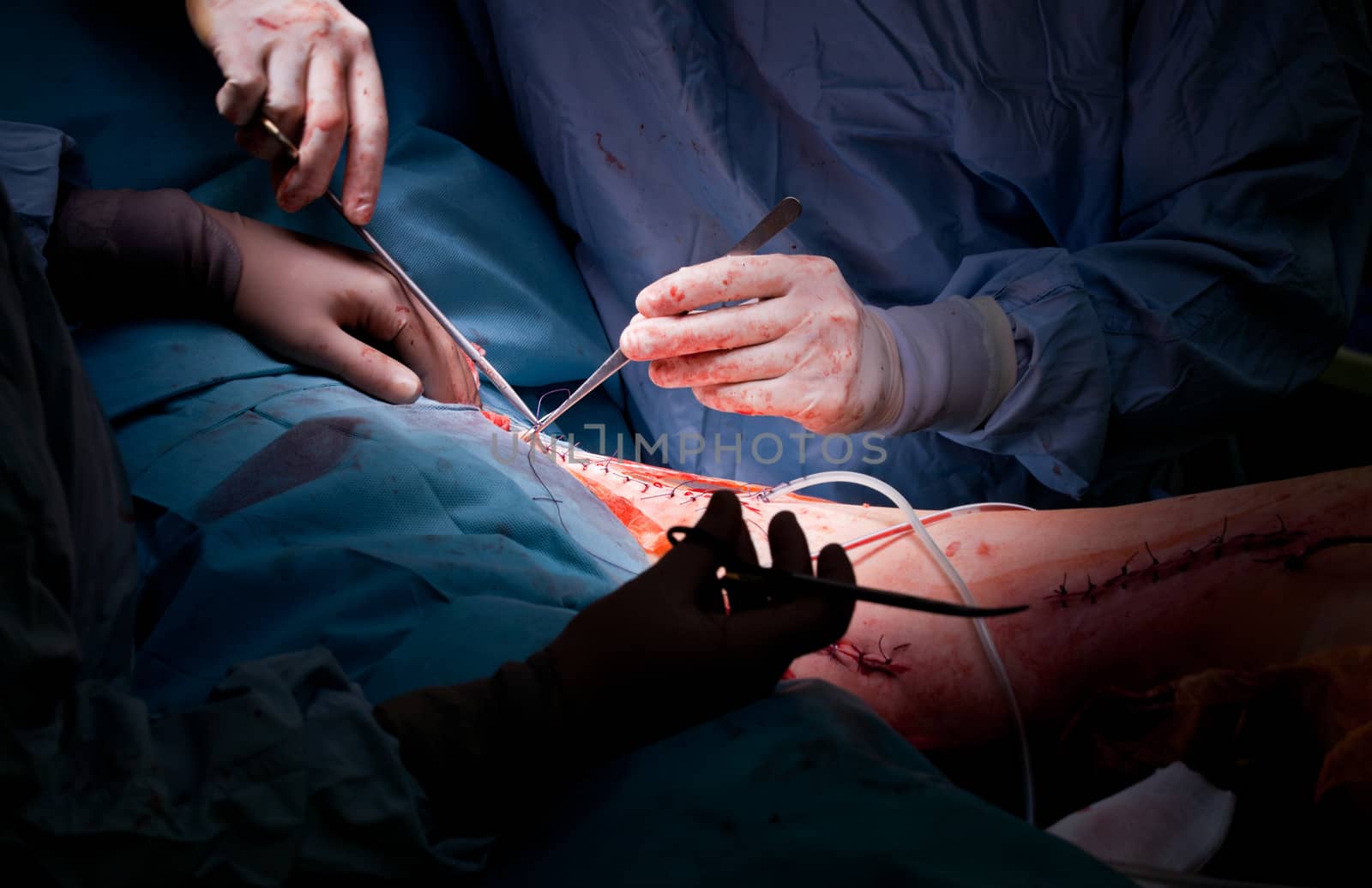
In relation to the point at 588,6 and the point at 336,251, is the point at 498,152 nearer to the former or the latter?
the point at 588,6

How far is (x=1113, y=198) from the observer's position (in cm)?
189

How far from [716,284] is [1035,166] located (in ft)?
2.69

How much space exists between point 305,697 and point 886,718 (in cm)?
94

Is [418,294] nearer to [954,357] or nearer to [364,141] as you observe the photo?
[364,141]

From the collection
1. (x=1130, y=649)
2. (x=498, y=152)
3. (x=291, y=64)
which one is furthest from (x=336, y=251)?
(x=1130, y=649)

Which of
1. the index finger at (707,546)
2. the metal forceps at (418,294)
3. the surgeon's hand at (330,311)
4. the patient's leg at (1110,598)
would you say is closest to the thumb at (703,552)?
the index finger at (707,546)

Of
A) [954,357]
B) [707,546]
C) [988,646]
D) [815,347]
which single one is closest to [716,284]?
[815,347]

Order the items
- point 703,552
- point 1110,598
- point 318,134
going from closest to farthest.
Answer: point 703,552 < point 1110,598 < point 318,134

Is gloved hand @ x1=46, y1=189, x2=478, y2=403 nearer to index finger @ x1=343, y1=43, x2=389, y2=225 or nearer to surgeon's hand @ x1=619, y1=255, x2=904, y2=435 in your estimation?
index finger @ x1=343, y1=43, x2=389, y2=225

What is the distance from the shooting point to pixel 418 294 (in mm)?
1673

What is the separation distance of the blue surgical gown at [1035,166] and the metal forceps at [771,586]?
37.3 inches

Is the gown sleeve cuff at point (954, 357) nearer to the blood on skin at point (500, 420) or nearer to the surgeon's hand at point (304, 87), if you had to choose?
the blood on skin at point (500, 420)

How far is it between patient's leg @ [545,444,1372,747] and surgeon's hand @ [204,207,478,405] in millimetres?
997

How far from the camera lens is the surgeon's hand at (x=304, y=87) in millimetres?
1462
